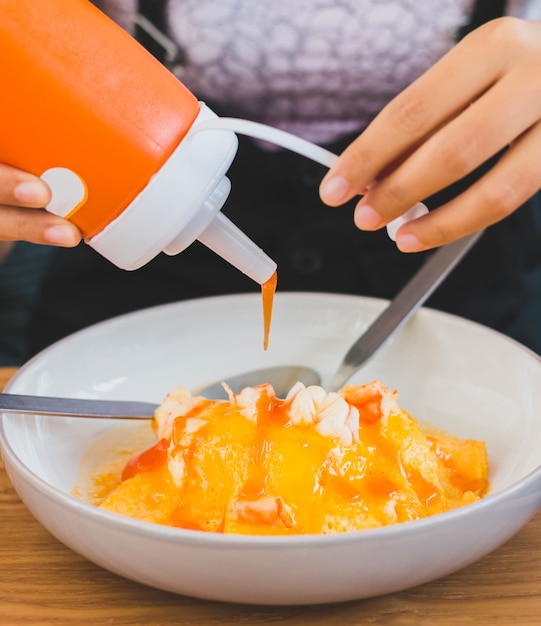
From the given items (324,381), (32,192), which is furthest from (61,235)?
(324,381)

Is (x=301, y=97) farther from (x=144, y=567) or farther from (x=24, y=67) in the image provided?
(x=144, y=567)

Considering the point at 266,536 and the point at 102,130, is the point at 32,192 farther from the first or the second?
the point at 266,536

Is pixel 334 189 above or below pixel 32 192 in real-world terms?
above

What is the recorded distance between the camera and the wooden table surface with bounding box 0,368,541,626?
65 centimetres

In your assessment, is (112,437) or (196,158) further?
(112,437)

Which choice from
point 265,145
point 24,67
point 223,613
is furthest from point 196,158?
point 265,145

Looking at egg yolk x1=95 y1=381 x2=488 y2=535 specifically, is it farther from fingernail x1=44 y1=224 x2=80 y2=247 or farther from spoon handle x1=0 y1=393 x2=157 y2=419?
fingernail x1=44 y1=224 x2=80 y2=247

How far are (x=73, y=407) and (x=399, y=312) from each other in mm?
437

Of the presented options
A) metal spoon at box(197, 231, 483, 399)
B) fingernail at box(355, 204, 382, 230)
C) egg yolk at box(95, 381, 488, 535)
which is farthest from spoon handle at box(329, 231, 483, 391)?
fingernail at box(355, 204, 382, 230)

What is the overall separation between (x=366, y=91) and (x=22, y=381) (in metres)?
0.73

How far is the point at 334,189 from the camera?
71 centimetres

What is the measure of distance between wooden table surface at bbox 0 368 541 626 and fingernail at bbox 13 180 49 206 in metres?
0.32

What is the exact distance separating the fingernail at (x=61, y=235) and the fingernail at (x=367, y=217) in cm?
25

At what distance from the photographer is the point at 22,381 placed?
0.93 m
